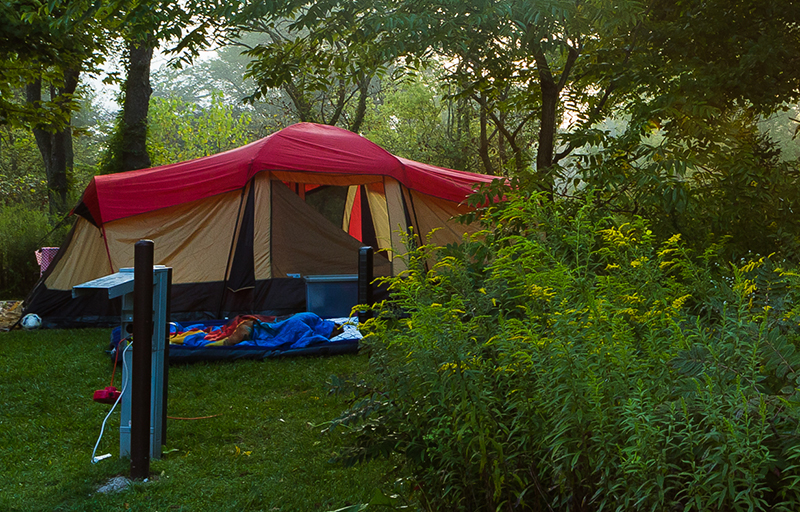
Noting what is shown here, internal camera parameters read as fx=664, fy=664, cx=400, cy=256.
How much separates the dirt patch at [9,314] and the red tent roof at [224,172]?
157 cm

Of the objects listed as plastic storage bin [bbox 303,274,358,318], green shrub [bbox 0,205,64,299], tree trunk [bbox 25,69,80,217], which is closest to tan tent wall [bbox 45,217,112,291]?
plastic storage bin [bbox 303,274,358,318]

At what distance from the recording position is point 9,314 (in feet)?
27.5

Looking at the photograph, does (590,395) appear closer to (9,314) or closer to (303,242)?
(303,242)

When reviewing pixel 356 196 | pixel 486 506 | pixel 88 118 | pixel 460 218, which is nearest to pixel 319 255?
pixel 356 196

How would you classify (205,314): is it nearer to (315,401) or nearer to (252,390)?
(252,390)

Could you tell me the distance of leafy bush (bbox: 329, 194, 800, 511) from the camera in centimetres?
147

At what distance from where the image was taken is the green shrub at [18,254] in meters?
10.8

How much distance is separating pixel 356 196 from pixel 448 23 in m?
6.55

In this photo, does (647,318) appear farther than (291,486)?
No

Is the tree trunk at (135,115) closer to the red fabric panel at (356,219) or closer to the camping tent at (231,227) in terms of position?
the camping tent at (231,227)

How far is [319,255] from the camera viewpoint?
764cm

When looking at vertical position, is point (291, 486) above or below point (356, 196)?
below

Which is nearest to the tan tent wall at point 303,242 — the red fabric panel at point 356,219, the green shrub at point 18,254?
the red fabric panel at point 356,219

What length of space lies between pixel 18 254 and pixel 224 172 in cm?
563
